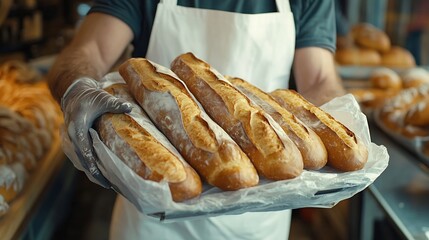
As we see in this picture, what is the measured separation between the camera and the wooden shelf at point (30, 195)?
180 cm

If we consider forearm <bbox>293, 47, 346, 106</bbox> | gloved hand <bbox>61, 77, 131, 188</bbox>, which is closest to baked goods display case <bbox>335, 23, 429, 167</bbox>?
forearm <bbox>293, 47, 346, 106</bbox>

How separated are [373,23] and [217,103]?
5.23 metres

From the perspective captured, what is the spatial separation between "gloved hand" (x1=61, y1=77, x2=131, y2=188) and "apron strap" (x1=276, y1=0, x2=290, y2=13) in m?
0.77

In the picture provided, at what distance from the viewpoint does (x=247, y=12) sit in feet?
6.03

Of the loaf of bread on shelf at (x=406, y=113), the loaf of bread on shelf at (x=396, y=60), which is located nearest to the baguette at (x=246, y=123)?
the loaf of bread on shelf at (x=406, y=113)

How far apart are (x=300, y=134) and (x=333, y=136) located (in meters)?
0.09

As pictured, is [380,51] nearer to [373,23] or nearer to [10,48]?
[373,23]

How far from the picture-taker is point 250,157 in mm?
1209

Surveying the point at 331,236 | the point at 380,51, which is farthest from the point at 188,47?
the point at 380,51

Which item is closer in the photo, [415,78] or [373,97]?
[373,97]

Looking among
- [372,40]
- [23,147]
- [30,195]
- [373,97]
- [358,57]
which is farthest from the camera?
[372,40]

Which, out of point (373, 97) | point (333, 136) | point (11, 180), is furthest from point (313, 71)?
point (373, 97)

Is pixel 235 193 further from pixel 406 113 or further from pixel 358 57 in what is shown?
pixel 358 57

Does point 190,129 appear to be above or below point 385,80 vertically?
above
